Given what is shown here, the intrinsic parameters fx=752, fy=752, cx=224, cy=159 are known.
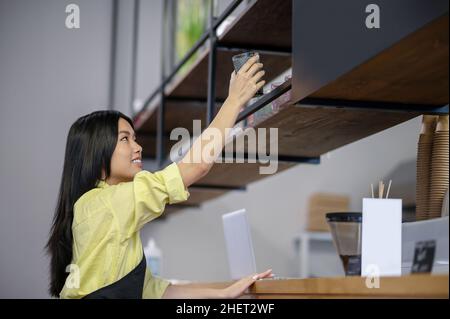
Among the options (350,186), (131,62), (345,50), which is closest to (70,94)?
(131,62)

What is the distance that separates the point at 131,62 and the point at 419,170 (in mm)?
2807

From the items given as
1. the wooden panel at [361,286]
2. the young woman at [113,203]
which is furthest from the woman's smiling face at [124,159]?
the wooden panel at [361,286]

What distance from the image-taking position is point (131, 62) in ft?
13.8

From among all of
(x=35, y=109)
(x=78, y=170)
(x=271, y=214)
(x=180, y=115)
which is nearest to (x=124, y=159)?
(x=78, y=170)

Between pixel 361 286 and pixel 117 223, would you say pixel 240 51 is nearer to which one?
pixel 117 223

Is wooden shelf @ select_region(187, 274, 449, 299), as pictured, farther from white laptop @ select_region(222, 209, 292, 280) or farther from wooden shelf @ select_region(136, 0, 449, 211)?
white laptop @ select_region(222, 209, 292, 280)

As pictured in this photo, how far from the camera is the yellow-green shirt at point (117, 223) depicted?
5.31ft

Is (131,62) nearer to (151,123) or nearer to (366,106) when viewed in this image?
(151,123)

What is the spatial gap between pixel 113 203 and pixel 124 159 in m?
0.23

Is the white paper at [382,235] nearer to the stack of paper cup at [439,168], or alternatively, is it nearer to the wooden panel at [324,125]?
the stack of paper cup at [439,168]

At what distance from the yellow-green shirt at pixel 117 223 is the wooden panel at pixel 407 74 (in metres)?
0.39

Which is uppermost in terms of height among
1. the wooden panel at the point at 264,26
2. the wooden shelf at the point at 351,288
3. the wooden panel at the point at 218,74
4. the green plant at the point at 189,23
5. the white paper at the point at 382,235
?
the green plant at the point at 189,23

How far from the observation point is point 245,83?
5.64ft

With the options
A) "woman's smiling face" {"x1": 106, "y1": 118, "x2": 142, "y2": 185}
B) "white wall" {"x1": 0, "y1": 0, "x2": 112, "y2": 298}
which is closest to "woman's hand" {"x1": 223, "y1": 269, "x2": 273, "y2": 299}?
"woman's smiling face" {"x1": 106, "y1": 118, "x2": 142, "y2": 185}
